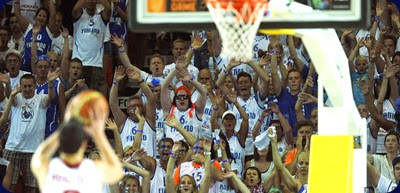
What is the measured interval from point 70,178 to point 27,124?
735cm

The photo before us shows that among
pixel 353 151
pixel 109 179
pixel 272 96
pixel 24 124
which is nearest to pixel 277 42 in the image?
pixel 272 96

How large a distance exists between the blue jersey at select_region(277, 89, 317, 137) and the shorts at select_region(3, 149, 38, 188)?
3145mm

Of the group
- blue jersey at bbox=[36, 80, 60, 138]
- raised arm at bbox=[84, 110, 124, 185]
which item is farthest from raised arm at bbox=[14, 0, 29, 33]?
raised arm at bbox=[84, 110, 124, 185]

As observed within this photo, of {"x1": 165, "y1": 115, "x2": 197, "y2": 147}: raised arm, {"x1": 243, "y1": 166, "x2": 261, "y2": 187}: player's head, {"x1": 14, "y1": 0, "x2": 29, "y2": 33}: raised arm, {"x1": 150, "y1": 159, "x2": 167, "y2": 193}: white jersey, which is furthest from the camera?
{"x1": 14, "y1": 0, "x2": 29, "y2": 33}: raised arm

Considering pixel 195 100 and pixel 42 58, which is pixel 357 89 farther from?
pixel 42 58

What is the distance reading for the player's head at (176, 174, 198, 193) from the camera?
13.5m

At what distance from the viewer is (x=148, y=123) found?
590 inches

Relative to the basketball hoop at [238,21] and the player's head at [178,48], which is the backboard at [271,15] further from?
the player's head at [178,48]

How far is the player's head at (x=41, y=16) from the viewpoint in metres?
15.9

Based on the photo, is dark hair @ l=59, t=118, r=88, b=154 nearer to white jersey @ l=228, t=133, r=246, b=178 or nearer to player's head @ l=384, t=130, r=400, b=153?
white jersey @ l=228, t=133, r=246, b=178

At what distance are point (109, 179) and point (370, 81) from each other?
769cm

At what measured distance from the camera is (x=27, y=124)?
15.1 m

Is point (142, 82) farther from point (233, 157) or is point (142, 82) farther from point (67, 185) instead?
point (67, 185)

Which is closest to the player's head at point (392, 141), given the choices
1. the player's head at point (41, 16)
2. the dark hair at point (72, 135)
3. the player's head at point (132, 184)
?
the player's head at point (132, 184)
